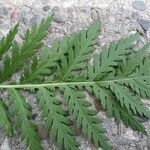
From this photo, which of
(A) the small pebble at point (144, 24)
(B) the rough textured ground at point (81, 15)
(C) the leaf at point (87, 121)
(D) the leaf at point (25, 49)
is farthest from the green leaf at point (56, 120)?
(A) the small pebble at point (144, 24)

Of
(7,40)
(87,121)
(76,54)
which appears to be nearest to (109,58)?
(76,54)

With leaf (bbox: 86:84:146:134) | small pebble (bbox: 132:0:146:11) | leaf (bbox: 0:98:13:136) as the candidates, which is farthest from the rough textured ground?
leaf (bbox: 0:98:13:136)

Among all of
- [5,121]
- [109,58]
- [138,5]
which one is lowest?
[5,121]

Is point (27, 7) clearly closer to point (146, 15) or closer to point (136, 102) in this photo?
point (146, 15)

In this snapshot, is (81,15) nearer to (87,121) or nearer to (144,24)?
(144,24)

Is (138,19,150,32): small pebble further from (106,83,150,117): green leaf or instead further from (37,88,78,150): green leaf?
(37,88,78,150): green leaf

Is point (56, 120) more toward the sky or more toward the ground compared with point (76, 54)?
more toward the ground

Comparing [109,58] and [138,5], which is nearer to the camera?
[109,58]
